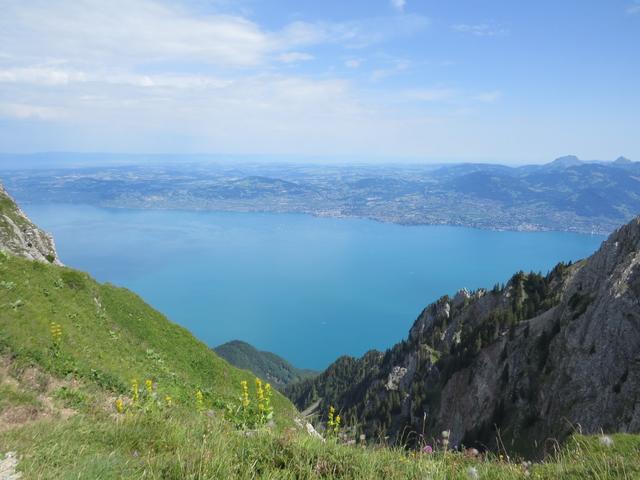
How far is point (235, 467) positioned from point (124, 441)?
215 centimetres

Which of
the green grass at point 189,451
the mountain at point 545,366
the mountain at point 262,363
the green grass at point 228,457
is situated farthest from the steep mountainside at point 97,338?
the mountain at point 262,363

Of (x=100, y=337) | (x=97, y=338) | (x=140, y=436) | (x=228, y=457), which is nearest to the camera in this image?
(x=228, y=457)

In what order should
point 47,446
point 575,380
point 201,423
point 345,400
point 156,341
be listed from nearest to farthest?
point 47,446 < point 201,423 < point 156,341 < point 575,380 < point 345,400

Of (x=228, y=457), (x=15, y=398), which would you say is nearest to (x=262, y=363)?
(x=15, y=398)

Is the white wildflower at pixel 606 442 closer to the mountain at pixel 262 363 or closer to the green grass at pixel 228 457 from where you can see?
the green grass at pixel 228 457

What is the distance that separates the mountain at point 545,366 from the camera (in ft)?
97.8

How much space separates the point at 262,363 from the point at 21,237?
6141 inches

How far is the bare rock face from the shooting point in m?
29.7

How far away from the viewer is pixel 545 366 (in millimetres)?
42438

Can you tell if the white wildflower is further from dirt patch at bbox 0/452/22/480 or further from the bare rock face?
the bare rock face

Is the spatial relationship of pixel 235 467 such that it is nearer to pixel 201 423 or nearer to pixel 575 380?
pixel 201 423

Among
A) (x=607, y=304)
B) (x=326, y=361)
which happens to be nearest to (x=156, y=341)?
(x=607, y=304)

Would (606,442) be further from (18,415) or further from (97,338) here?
(97,338)

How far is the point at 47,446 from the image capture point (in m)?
5.59
